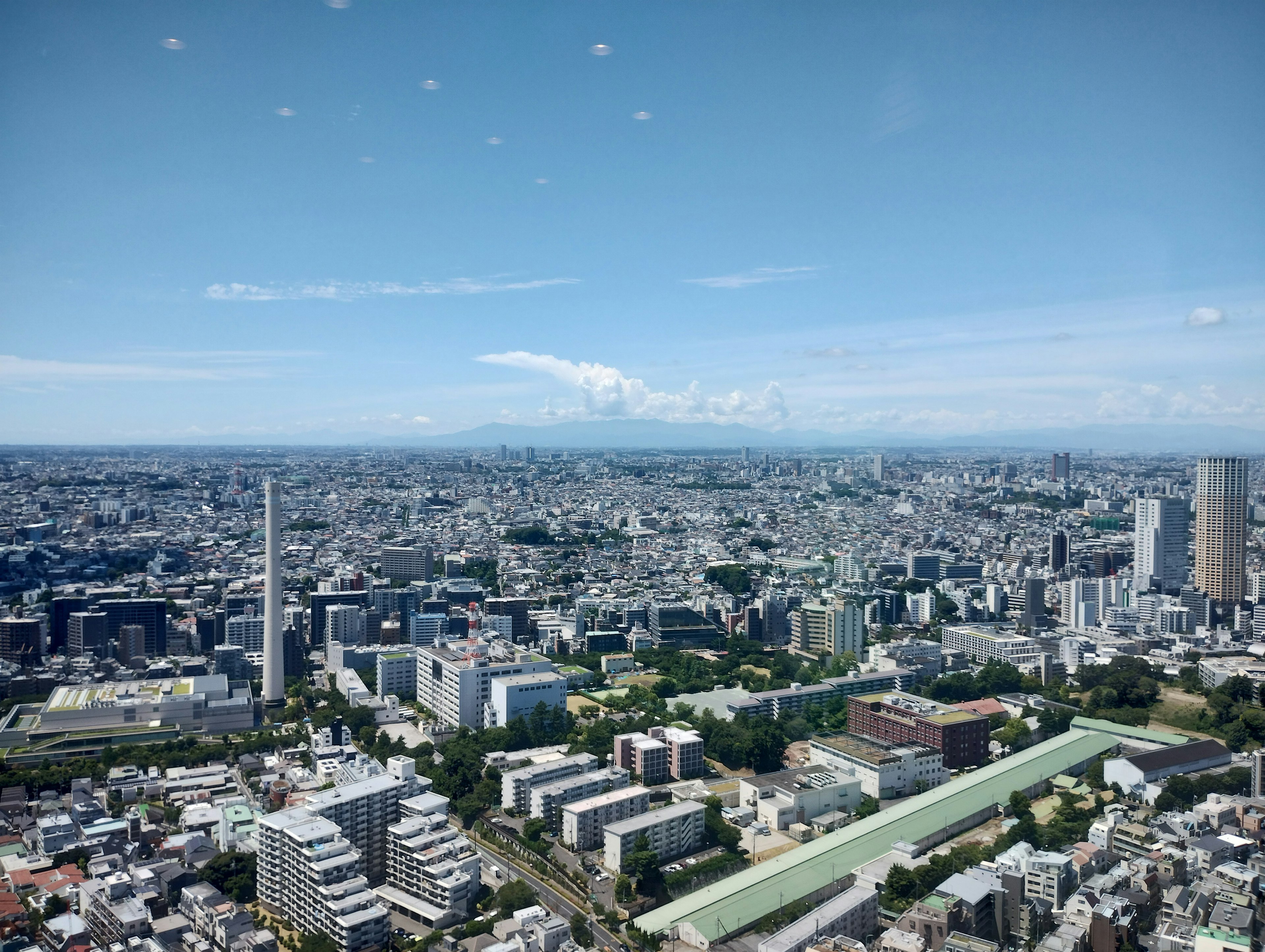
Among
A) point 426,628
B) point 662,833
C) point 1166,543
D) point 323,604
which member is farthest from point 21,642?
point 1166,543

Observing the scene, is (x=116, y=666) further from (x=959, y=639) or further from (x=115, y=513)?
(x=959, y=639)

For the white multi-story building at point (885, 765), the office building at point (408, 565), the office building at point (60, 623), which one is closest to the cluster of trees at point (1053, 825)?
the white multi-story building at point (885, 765)

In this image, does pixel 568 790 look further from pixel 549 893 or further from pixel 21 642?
pixel 21 642

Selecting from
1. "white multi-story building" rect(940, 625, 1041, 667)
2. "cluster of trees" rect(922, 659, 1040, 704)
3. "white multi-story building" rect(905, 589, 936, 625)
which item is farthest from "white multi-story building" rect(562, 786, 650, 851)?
"white multi-story building" rect(905, 589, 936, 625)

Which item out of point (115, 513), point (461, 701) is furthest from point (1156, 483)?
point (115, 513)

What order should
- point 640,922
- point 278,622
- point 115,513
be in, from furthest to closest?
point 115,513 → point 278,622 → point 640,922

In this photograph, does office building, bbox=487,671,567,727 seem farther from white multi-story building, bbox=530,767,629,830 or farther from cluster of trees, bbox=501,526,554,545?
cluster of trees, bbox=501,526,554,545
